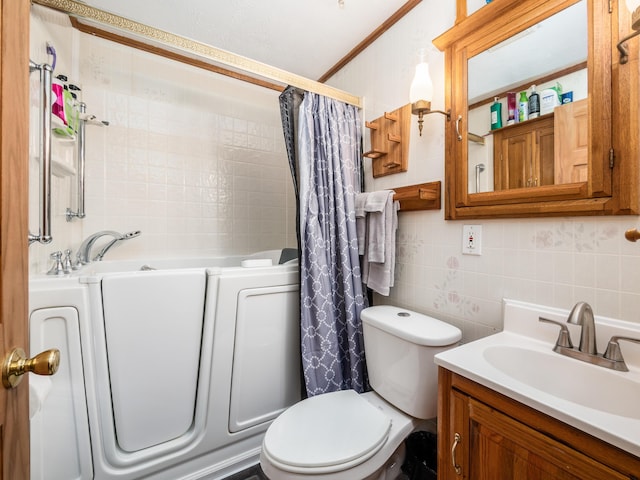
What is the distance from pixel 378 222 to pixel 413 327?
1.93ft

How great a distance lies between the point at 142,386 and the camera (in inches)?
49.0

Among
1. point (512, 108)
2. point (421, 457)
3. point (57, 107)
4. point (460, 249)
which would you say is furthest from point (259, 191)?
point (421, 457)

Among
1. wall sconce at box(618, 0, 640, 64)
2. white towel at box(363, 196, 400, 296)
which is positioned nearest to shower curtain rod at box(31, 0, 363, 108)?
white towel at box(363, 196, 400, 296)

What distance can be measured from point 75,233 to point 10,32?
1.71 metres

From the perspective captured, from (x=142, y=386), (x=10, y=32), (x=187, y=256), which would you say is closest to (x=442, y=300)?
(x=142, y=386)

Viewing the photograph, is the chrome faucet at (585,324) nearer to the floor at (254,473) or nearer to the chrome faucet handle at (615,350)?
the chrome faucet handle at (615,350)

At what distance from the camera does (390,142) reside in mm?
1643

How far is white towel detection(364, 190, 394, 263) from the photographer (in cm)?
153

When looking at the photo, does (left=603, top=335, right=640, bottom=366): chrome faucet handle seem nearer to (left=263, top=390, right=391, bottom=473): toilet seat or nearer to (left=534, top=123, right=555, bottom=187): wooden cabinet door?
(left=534, top=123, right=555, bottom=187): wooden cabinet door

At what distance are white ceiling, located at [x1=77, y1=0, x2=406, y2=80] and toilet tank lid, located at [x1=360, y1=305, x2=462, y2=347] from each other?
1641 mm

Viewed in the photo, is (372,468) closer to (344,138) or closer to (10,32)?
(10,32)

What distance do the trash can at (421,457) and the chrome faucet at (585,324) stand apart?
72cm

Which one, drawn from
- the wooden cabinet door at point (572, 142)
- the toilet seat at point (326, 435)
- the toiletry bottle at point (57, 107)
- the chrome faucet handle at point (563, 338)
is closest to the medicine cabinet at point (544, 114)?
the wooden cabinet door at point (572, 142)

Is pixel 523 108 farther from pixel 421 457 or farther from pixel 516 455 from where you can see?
pixel 421 457
